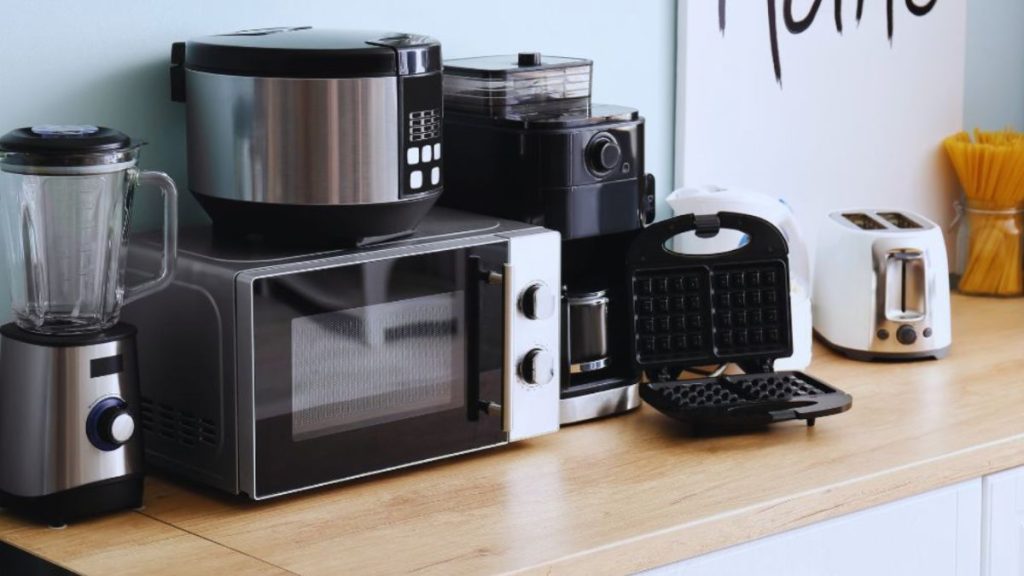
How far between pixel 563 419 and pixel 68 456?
0.64m

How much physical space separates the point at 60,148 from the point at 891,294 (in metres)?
1.27

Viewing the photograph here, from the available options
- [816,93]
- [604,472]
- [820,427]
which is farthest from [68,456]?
[816,93]

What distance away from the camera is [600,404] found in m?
1.93

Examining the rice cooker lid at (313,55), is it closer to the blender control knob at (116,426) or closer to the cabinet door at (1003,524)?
the blender control knob at (116,426)

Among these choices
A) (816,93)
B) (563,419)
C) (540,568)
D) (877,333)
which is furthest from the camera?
(816,93)

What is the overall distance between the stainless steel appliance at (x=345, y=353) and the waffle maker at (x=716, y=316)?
0.64ft

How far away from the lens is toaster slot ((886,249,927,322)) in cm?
223

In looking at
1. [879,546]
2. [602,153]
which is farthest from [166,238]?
[879,546]

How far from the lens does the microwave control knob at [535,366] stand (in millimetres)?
1771

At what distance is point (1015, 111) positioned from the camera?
2.89m

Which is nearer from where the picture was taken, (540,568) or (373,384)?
(540,568)

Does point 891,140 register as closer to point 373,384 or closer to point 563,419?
point 563,419

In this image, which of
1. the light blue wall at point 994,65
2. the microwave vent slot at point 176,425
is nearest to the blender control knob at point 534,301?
the microwave vent slot at point 176,425

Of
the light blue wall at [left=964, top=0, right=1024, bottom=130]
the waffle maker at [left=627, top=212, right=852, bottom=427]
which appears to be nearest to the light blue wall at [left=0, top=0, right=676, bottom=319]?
the waffle maker at [left=627, top=212, right=852, bottom=427]
